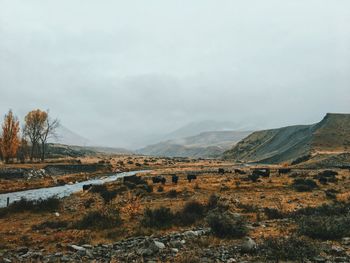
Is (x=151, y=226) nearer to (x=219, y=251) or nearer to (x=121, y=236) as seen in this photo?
(x=121, y=236)

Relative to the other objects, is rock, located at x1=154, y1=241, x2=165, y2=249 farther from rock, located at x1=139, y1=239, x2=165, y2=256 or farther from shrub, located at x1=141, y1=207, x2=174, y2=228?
shrub, located at x1=141, y1=207, x2=174, y2=228

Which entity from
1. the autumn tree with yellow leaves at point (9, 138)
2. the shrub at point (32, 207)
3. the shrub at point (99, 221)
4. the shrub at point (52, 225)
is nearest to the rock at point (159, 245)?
the shrub at point (99, 221)

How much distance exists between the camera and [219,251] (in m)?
12.7

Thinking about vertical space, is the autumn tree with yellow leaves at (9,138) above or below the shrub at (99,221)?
above

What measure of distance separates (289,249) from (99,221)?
1072cm

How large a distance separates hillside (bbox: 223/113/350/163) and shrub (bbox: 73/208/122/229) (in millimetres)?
81186

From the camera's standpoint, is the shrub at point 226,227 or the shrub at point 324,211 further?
the shrub at point 324,211

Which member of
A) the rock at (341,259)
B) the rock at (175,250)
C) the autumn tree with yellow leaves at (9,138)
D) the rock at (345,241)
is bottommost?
the rock at (175,250)

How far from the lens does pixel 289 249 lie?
11750 millimetres

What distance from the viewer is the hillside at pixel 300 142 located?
341ft

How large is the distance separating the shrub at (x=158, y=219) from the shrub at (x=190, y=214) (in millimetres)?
573

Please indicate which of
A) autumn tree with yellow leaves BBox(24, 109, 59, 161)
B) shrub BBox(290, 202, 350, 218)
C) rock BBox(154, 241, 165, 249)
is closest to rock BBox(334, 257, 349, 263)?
rock BBox(154, 241, 165, 249)

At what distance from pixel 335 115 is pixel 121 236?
5174 inches

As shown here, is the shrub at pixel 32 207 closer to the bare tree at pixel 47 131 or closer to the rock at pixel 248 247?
the rock at pixel 248 247
